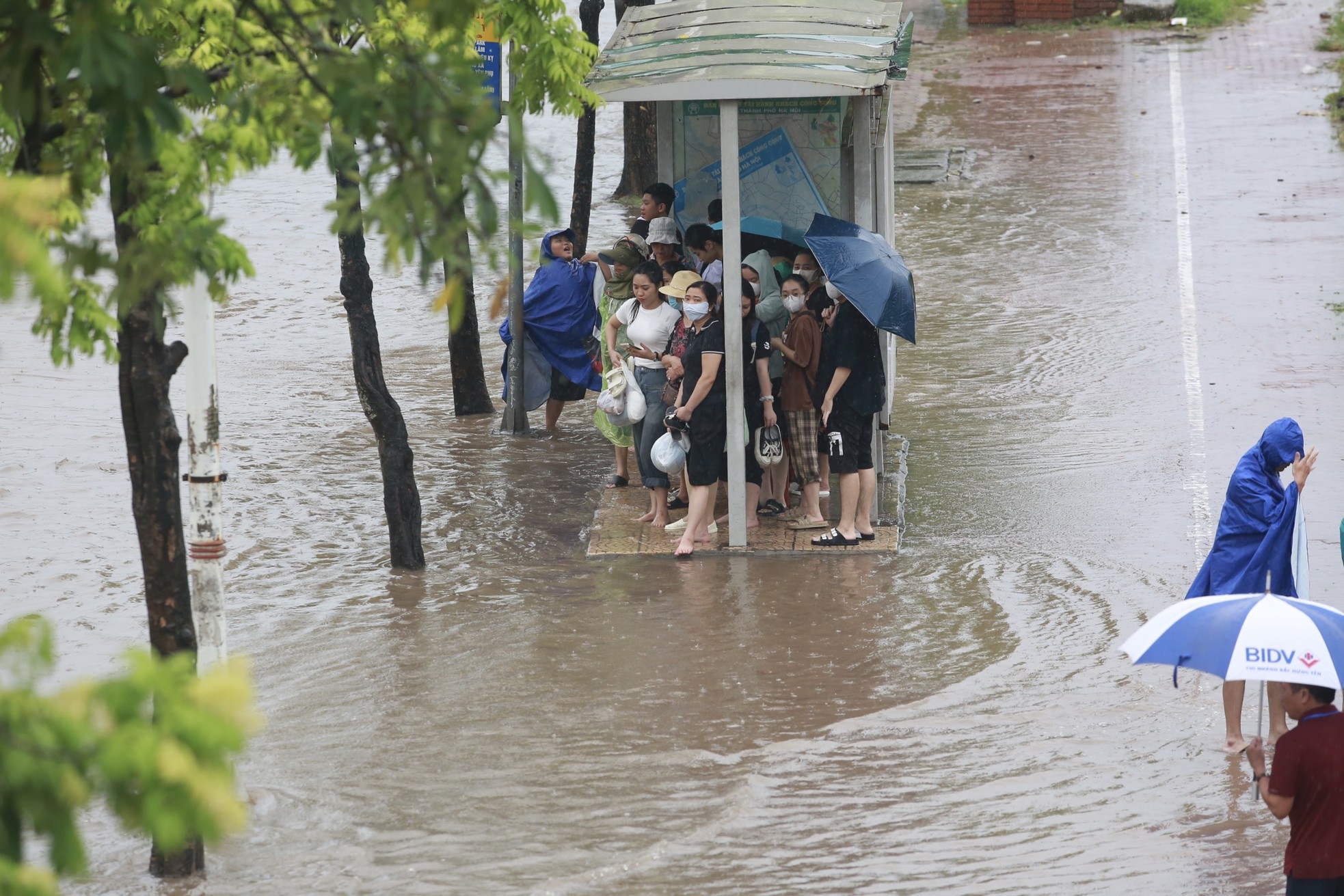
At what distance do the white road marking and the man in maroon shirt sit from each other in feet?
14.6

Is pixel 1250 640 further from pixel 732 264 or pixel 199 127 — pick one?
pixel 732 264

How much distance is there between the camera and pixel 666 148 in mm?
11969

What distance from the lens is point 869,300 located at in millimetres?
9578

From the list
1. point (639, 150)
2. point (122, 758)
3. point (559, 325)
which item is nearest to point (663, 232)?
point (559, 325)

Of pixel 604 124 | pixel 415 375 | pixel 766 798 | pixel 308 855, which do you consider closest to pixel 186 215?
pixel 308 855

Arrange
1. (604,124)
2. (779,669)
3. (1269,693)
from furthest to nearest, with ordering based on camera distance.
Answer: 1. (604,124)
2. (779,669)
3. (1269,693)

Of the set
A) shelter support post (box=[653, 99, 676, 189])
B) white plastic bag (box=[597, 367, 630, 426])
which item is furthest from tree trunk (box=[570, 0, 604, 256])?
white plastic bag (box=[597, 367, 630, 426])

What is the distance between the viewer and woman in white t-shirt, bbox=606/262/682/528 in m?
10.1

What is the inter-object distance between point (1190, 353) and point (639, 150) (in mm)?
7931

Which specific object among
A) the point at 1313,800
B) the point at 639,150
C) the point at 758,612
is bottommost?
the point at 758,612

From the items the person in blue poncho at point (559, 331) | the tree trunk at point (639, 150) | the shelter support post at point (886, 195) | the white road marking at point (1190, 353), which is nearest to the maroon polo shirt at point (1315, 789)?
the white road marking at point (1190, 353)

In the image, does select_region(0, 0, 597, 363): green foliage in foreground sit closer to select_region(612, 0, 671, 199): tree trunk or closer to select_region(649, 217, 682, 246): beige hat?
select_region(649, 217, 682, 246): beige hat

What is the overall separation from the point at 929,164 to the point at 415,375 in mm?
8447

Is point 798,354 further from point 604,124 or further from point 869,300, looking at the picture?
point 604,124
